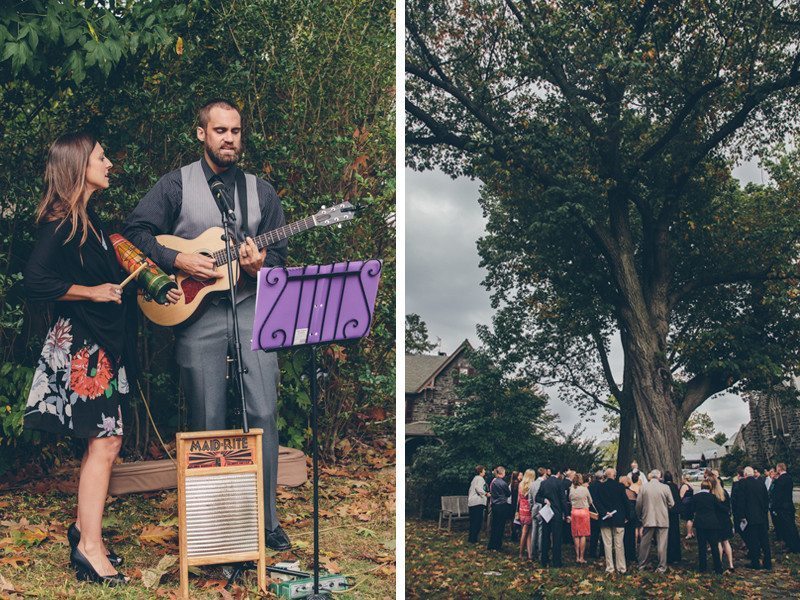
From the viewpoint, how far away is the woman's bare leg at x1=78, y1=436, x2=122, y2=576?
391cm

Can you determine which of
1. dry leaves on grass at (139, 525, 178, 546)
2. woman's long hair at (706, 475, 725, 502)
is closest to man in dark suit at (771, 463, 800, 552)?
woman's long hair at (706, 475, 725, 502)

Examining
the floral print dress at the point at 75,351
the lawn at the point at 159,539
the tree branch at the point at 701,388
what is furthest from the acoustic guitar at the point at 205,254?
the tree branch at the point at 701,388

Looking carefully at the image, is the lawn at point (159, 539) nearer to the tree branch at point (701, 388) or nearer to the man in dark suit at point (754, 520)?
the tree branch at point (701, 388)

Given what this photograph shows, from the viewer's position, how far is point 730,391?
5.36 meters

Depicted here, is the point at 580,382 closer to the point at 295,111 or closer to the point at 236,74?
the point at 295,111

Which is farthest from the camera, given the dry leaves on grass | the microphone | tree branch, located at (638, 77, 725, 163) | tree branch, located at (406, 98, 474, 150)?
tree branch, located at (406, 98, 474, 150)

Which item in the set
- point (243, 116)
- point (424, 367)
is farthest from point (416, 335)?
point (243, 116)

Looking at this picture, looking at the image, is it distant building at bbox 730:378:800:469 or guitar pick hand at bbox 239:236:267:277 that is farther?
distant building at bbox 730:378:800:469

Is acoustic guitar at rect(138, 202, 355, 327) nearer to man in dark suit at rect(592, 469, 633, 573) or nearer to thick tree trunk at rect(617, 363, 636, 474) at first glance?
thick tree trunk at rect(617, 363, 636, 474)

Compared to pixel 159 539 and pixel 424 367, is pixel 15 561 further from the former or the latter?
pixel 424 367

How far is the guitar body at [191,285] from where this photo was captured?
13.9 ft

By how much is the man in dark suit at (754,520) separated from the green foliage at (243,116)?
2.47 m

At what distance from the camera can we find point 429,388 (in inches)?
223

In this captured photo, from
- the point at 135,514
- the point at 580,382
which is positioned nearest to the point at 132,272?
the point at 135,514
